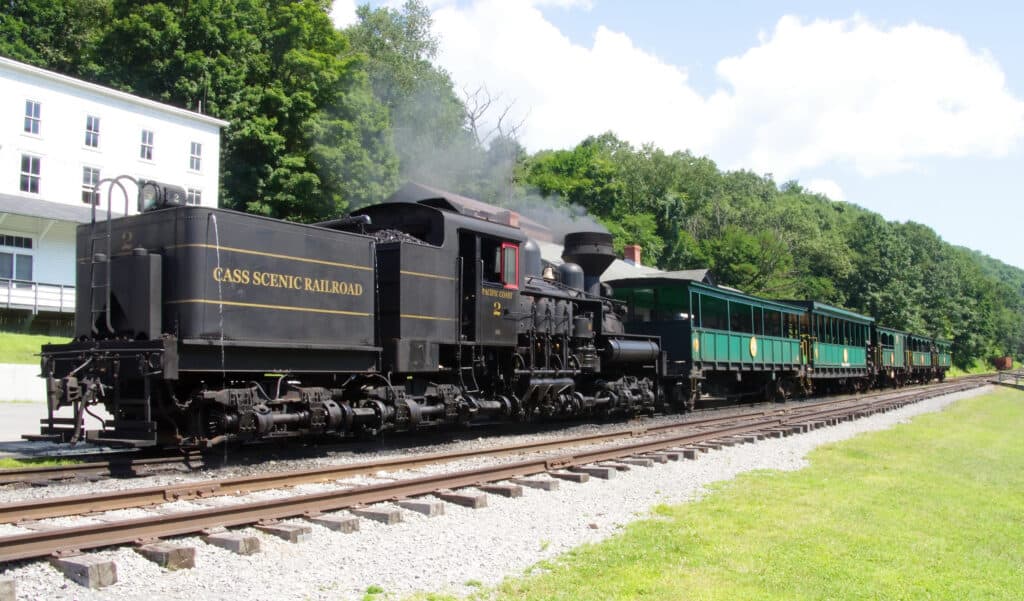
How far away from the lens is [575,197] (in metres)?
67.7

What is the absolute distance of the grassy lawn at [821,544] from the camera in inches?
215

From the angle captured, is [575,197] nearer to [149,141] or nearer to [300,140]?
[300,140]

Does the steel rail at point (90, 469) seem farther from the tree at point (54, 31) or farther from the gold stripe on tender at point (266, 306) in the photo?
the tree at point (54, 31)

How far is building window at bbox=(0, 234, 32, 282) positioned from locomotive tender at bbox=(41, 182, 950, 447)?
64.8ft

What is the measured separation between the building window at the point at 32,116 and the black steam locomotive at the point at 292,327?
943 inches

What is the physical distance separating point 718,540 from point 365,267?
639cm

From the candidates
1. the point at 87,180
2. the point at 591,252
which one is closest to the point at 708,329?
the point at 591,252

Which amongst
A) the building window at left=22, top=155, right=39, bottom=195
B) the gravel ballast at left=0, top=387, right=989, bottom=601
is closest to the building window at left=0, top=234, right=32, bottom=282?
the building window at left=22, top=155, right=39, bottom=195

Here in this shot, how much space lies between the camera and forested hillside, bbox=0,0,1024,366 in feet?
126

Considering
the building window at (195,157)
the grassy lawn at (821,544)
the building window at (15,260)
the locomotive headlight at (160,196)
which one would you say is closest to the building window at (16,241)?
the building window at (15,260)

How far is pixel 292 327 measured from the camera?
10203 mm

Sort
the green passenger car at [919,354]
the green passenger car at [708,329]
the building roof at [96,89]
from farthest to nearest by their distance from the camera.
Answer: the green passenger car at [919,354] < the building roof at [96,89] < the green passenger car at [708,329]

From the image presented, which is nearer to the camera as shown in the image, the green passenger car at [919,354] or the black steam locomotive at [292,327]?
the black steam locomotive at [292,327]

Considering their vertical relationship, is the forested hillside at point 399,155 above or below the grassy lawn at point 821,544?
above
